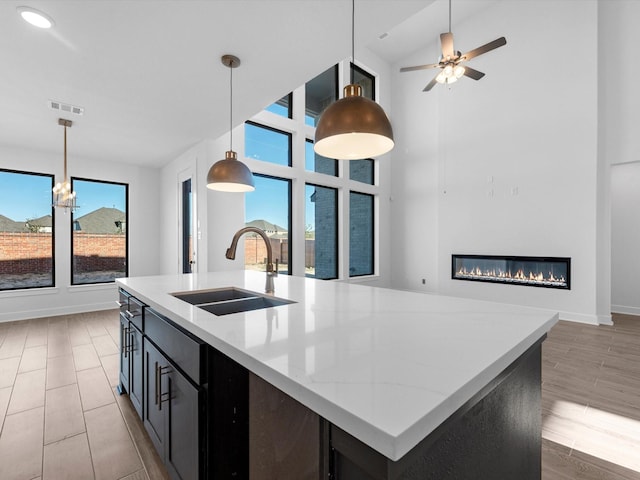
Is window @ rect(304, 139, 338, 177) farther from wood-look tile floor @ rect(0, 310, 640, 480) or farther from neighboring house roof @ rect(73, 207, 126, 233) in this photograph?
wood-look tile floor @ rect(0, 310, 640, 480)

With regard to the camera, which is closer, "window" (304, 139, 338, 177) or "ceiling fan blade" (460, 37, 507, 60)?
"ceiling fan blade" (460, 37, 507, 60)

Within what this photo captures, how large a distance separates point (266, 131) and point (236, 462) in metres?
4.99

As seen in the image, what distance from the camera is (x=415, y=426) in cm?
52

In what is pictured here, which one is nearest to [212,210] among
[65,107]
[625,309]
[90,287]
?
[65,107]

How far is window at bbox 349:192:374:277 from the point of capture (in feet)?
22.4

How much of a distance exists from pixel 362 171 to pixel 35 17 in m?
5.87

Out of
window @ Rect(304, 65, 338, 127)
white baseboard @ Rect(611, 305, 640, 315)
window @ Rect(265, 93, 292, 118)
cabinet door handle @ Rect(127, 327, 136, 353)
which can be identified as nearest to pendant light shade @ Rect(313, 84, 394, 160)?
cabinet door handle @ Rect(127, 327, 136, 353)

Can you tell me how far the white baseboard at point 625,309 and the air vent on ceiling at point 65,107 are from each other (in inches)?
317

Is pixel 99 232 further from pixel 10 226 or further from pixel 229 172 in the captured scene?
pixel 229 172

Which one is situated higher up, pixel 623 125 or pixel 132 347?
pixel 623 125

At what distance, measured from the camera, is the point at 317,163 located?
6215 mm

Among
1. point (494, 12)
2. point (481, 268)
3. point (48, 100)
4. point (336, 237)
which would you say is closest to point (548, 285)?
point (481, 268)

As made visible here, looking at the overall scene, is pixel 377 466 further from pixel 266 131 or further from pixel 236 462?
pixel 266 131

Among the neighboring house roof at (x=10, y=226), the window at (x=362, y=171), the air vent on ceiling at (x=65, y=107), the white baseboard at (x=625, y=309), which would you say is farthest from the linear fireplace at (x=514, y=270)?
the neighboring house roof at (x=10, y=226)
